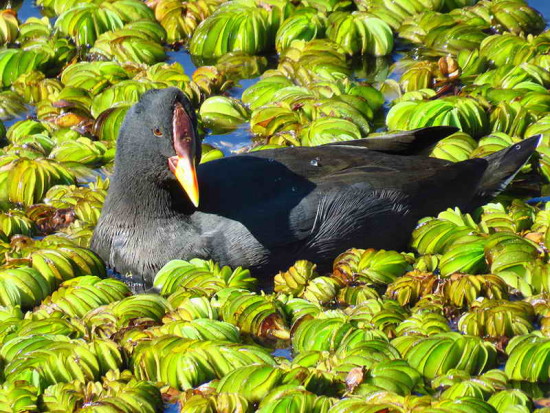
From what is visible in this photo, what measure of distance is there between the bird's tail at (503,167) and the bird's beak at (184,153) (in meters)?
2.13

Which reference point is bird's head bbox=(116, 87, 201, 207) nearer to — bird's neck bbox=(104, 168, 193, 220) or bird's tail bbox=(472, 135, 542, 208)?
bird's neck bbox=(104, 168, 193, 220)

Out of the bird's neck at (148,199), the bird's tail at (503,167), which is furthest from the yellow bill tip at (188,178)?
the bird's tail at (503,167)

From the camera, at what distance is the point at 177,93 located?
265 inches

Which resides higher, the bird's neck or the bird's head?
the bird's head

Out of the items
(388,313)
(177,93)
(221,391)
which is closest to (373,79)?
(177,93)

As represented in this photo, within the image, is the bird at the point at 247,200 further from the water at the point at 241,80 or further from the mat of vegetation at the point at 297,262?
the water at the point at 241,80

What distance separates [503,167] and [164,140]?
7.74 feet

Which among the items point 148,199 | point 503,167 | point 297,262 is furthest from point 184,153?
point 503,167

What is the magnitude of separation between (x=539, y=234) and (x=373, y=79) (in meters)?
2.95

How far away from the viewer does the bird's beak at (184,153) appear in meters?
6.55

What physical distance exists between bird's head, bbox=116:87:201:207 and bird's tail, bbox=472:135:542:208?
206 centimetres

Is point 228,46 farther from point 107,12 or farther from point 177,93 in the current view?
point 177,93

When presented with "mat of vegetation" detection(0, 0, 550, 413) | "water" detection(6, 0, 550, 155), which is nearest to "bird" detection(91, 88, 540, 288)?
"mat of vegetation" detection(0, 0, 550, 413)

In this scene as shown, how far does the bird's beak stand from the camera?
21.5 feet
